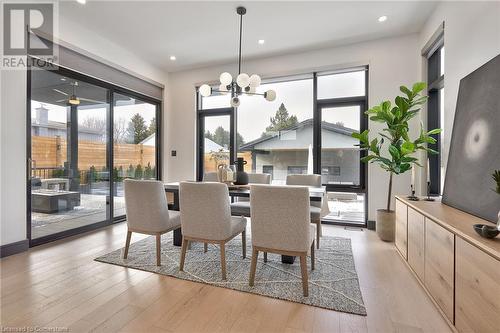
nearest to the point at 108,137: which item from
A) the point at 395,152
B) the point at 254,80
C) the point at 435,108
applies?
the point at 254,80

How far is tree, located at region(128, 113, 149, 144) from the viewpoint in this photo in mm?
4613

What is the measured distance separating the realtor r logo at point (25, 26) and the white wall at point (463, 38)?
4.68 metres

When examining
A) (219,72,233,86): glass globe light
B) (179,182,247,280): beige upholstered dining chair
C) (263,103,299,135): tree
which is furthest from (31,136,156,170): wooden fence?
(263,103,299,135): tree

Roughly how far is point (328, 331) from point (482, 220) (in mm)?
1330

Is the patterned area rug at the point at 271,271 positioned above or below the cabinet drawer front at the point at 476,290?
below

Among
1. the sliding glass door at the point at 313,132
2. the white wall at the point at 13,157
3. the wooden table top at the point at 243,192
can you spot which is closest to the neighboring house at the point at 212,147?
the sliding glass door at the point at 313,132

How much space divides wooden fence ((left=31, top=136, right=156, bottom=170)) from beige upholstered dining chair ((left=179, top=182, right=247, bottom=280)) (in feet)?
7.62

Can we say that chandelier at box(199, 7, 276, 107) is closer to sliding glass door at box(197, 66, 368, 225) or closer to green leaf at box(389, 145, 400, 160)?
sliding glass door at box(197, 66, 368, 225)

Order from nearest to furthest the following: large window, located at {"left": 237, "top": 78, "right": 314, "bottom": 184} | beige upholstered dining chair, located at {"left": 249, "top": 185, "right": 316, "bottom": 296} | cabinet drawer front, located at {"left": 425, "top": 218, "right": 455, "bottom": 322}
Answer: cabinet drawer front, located at {"left": 425, "top": 218, "right": 455, "bottom": 322} → beige upholstered dining chair, located at {"left": 249, "top": 185, "right": 316, "bottom": 296} → large window, located at {"left": 237, "top": 78, "right": 314, "bottom": 184}

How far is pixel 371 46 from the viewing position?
3.87 meters

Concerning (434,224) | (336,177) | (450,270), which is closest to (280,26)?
(336,177)

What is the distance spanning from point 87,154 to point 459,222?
4.63 meters

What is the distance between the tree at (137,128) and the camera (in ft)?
15.1

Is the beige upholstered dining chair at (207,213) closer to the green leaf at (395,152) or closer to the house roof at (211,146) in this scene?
the green leaf at (395,152)
